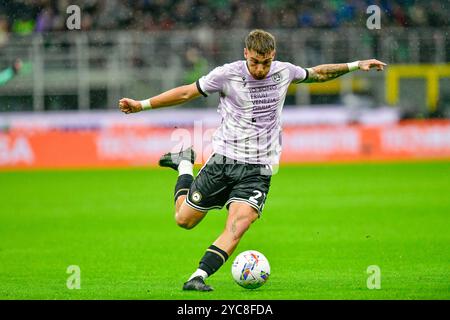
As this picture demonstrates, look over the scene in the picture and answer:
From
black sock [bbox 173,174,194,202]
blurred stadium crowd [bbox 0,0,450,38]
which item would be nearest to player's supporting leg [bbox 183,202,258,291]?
black sock [bbox 173,174,194,202]

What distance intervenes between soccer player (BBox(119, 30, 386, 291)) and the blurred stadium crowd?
2087 cm

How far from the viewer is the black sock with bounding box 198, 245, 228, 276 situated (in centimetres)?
847

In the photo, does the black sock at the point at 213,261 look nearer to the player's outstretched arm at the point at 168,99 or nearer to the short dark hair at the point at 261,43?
the player's outstretched arm at the point at 168,99

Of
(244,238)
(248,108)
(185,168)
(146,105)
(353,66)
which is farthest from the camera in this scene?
(244,238)

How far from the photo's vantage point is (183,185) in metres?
9.59

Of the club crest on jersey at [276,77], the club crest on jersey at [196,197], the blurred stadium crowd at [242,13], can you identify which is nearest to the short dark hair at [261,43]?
the club crest on jersey at [276,77]

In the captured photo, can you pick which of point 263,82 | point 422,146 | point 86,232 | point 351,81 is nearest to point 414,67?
point 351,81

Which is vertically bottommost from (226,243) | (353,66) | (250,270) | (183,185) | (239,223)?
(250,270)

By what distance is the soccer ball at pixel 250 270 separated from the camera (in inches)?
333

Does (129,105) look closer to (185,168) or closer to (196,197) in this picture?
(196,197)

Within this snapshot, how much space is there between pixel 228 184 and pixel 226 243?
1.99 ft

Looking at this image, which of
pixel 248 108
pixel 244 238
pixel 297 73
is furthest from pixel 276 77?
pixel 244 238

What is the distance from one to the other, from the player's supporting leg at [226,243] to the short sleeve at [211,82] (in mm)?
1059

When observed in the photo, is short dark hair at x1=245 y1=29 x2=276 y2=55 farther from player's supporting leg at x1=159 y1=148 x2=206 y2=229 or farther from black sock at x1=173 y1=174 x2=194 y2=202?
black sock at x1=173 y1=174 x2=194 y2=202
